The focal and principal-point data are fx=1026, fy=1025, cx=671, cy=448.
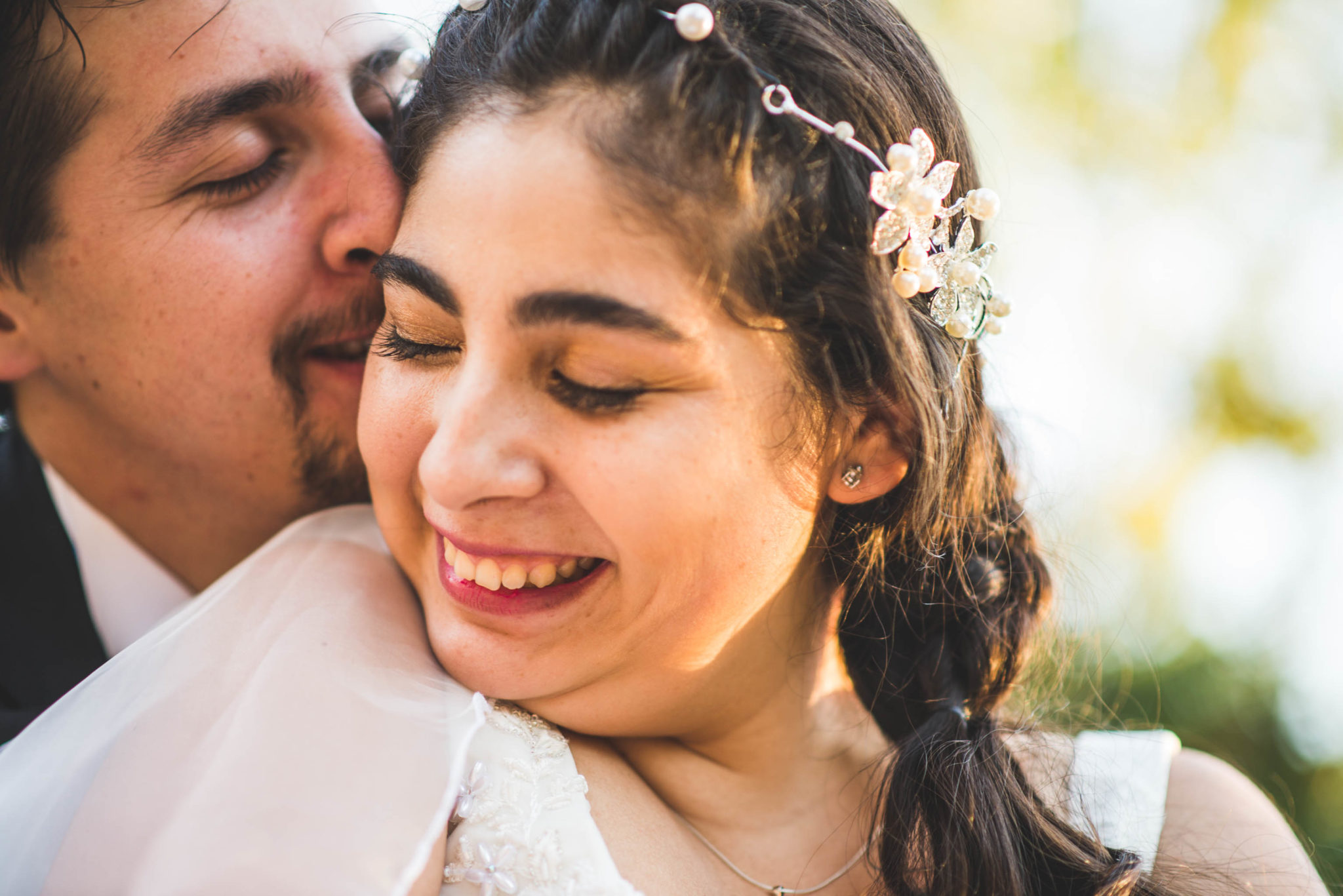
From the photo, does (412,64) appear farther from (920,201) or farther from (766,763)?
(766,763)

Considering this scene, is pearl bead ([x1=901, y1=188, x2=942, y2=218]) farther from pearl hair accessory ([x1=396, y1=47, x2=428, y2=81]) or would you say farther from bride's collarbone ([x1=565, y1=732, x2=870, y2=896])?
bride's collarbone ([x1=565, y1=732, x2=870, y2=896])

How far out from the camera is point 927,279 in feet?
6.32

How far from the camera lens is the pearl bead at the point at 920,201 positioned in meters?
1.82

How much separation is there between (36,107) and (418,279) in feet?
4.20

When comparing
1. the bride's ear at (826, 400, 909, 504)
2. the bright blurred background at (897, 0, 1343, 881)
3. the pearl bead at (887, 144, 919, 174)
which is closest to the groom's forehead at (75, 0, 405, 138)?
the pearl bead at (887, 144, 919, 174)

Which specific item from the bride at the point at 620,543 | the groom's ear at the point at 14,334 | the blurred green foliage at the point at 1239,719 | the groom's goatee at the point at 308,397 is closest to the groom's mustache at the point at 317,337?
the groom's goatee at the point at 308,397

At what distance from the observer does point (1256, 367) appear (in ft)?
22.1

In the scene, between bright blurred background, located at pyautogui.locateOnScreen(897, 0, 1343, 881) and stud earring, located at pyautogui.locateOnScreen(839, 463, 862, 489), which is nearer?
stud earring, located at pyautogui.locateOnScreen(839, 463, 862, 489)

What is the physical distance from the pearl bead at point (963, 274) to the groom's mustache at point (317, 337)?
1281 millimetres

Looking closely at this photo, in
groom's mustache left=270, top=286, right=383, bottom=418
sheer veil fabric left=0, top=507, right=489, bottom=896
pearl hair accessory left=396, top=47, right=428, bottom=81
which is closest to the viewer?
sheer veil fabric left=0, top=507, right=489, bottom=896

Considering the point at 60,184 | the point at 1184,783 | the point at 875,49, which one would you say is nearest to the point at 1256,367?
the point at 1184,783

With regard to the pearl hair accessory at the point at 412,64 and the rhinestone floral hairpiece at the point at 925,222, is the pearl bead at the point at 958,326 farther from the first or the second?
the pearl hair accessory at the point at 412,64

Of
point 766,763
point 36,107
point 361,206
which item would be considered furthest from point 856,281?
point 36,107

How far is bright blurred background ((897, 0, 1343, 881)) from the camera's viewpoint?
6012 mm
